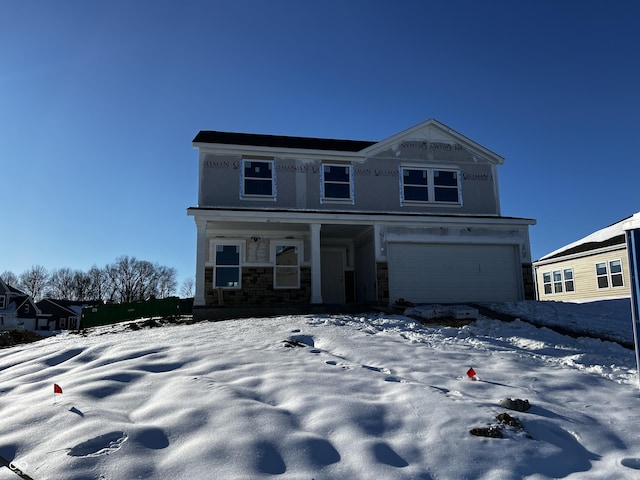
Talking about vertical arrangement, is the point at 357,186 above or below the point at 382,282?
above

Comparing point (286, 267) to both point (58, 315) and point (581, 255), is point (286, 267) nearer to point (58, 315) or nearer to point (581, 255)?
point (581, 255)

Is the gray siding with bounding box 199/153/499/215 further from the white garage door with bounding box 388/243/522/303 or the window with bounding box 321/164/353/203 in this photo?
the white garage door with bounding box 388/243/522/303

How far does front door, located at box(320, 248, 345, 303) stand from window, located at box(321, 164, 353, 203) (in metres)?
2.52

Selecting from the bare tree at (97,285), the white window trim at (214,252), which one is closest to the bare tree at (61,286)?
the bare tree at (97,285)

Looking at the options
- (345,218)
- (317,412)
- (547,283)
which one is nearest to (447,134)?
(345,218)

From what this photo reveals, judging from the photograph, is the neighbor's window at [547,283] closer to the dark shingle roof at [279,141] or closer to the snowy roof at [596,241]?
the snowy roof at [596,241]

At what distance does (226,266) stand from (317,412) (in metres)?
12.6

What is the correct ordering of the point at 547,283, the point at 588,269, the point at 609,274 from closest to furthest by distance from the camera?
the point at 609,274 < the point at 588,269 < the point at 547,283

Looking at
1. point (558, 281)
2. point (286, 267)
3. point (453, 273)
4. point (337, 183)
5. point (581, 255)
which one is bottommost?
point (453, 273)

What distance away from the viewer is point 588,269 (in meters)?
24.0

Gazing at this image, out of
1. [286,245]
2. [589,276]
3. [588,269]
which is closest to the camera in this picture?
[286,245]

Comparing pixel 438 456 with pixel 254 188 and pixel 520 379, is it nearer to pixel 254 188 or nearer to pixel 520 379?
pixel 520 379

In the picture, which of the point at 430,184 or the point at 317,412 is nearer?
the point at 317,412

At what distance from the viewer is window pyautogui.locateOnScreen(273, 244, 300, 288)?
17.0 meters
